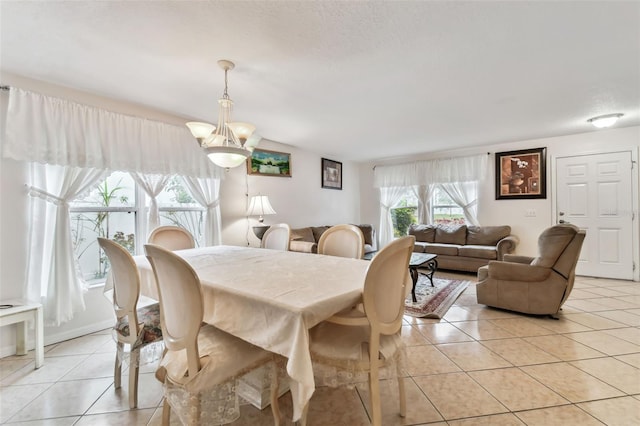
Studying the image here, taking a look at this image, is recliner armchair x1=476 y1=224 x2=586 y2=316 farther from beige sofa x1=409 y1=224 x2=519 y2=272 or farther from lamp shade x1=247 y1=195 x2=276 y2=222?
lamp shade x1=247 y1=195 x2=276 y2=222

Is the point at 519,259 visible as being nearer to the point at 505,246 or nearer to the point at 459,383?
the point at 505,246

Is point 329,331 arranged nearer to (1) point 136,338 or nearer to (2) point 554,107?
(1) point 136,338

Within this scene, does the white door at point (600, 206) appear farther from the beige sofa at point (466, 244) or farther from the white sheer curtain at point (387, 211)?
the white sheer curtain at point (387, 211)

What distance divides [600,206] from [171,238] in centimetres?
605

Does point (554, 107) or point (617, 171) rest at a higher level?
point (554, 107)

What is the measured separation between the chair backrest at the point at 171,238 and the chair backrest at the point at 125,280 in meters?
1.00

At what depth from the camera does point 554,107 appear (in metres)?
3.13

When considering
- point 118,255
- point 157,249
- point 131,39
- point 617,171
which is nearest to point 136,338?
point 118,255

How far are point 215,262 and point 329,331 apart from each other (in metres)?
1.00

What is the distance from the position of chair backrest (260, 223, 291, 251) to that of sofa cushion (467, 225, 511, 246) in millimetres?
3733

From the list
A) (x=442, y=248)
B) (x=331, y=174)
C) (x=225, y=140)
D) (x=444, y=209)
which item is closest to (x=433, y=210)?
(x=444, y=209)

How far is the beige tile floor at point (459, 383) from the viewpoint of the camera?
1.48 m

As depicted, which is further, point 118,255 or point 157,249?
point 118,255

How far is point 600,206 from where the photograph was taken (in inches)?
163
